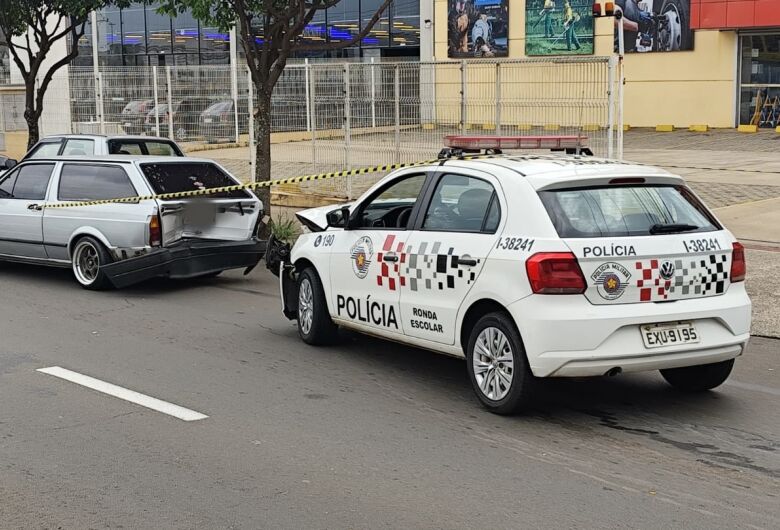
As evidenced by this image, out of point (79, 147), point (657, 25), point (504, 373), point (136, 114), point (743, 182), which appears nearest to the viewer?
point (504, 373)

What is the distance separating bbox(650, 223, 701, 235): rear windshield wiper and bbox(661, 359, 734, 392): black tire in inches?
36.7

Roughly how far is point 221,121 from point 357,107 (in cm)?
558

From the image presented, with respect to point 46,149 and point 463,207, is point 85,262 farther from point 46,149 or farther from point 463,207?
point 46,149

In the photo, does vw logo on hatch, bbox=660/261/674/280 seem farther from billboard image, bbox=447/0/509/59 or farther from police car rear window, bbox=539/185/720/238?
billboard image, bbox=447/0/509/59

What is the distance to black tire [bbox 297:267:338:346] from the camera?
8.40m

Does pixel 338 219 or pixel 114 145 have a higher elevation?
pixel 114 145

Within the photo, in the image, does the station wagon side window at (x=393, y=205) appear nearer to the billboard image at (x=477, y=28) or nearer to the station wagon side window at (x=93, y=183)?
the station wagon side window at (x=93, y=183)

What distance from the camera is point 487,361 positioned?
6.64m

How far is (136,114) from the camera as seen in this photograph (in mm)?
23828

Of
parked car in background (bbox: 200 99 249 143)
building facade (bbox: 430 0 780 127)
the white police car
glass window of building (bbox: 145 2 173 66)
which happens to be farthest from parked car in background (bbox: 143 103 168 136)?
glass window of building (bbox: 145 2 173 66)

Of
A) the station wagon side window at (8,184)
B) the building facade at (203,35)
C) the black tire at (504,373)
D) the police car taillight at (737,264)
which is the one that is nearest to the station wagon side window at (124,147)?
the station wagon side window at (8,184)

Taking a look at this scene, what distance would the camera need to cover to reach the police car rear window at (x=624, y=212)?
6406 mm

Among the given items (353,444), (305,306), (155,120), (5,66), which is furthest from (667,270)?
(5,66)

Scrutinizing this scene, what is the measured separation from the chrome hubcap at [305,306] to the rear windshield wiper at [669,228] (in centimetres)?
304
